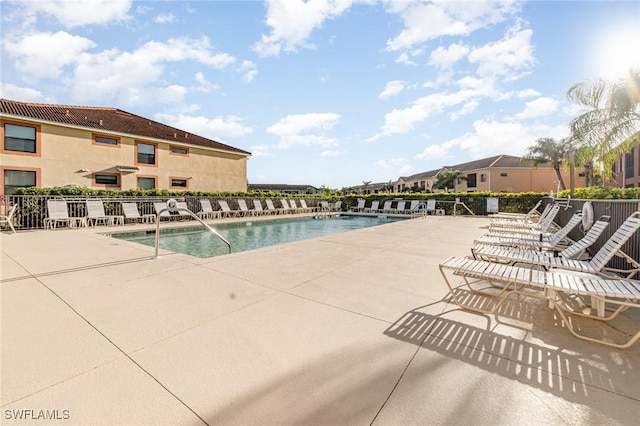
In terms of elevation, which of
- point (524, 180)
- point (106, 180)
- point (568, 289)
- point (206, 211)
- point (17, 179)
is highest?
point (524, 180)

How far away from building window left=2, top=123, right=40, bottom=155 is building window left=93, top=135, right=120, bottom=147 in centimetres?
270

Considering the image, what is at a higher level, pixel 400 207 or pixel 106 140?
pixel 106 140

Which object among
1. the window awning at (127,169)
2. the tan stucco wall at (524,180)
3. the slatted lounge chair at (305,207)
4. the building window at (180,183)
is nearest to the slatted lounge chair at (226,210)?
the slatted lounge chair at (305,207)

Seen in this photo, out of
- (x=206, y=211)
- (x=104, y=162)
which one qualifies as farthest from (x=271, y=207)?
(x=104, y=162)

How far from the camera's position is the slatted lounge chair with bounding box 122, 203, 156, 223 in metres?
12.5

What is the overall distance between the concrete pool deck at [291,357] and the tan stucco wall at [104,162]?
16.7 m

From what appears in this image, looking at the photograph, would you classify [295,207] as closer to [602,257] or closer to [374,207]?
[374,207]

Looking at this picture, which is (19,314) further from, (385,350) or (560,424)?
(560,424)

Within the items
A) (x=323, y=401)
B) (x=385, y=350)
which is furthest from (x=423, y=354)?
(x=323, y=401)

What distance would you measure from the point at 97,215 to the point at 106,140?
10.0m

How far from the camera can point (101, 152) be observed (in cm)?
1861

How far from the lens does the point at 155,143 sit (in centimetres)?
2111

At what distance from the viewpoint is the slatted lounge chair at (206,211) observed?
1507cm

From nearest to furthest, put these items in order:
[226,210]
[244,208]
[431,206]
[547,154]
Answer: [226,210] < [244,208] < [431,206] < [547,154]
